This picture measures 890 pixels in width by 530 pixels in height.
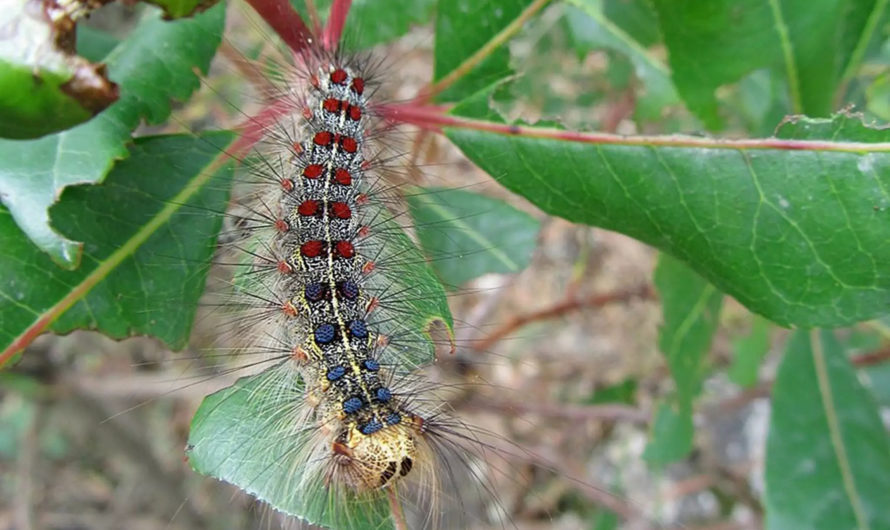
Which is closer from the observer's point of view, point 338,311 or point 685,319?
point 338,311

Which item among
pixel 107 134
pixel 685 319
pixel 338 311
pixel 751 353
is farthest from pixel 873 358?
pixel 107 134

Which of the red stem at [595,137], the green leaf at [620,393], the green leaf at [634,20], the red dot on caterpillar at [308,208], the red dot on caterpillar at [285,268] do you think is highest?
the green leaf at [634,20]

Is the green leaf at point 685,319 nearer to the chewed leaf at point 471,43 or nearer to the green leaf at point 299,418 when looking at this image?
the chewed leaf at point 471,43

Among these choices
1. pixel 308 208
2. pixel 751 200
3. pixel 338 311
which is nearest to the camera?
pixel 751 200

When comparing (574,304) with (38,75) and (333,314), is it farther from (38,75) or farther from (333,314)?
(38,75)

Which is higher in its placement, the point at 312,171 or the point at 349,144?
the point at 349,144

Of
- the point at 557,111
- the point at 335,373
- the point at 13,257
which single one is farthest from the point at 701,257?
the point at 557,111

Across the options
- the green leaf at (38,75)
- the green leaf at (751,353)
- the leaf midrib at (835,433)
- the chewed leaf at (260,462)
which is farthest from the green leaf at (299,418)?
the green leaf at (751,353)

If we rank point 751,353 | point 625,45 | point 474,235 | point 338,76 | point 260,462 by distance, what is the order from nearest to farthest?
1. point 260,462
2. point 338,76
3. point 474,235
4. point 625,45
5. point 751,353
